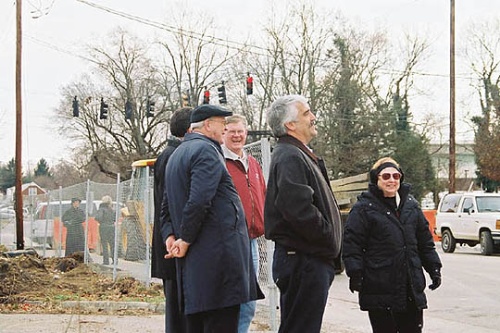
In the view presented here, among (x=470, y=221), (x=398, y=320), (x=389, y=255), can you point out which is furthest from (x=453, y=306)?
(x=470, y=221)

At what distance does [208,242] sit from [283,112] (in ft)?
3.62

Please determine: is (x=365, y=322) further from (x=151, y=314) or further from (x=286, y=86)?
(x=286, y=86)

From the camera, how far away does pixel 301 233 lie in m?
5.32

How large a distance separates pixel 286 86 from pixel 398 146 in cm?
783

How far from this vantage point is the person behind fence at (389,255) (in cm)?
639

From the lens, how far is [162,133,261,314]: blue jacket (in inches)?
200

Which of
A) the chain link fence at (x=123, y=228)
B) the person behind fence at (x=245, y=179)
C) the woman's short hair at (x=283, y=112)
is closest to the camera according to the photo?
the woman's short hair at (x=283, y=112)

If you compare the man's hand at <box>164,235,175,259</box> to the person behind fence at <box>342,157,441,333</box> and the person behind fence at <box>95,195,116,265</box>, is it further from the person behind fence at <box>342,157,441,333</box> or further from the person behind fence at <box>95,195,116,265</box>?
the person behind fence at <box>95,195,116,265</box>

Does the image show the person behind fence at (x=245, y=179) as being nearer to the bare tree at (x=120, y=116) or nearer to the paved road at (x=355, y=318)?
the paved road at (x=355, y=318)

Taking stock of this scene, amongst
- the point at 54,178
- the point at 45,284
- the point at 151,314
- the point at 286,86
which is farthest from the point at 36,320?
the point at 54,178

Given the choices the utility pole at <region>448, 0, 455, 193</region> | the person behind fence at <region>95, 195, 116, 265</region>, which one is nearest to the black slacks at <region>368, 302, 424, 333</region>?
the person behind fence at <region>95, 195, 116, 265</region>

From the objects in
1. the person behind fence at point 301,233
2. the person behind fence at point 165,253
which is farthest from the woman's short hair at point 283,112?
the person behind fence at point 165,253

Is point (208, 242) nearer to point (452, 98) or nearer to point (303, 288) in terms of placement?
point (303, 288)

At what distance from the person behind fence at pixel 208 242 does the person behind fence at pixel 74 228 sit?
14.7m
